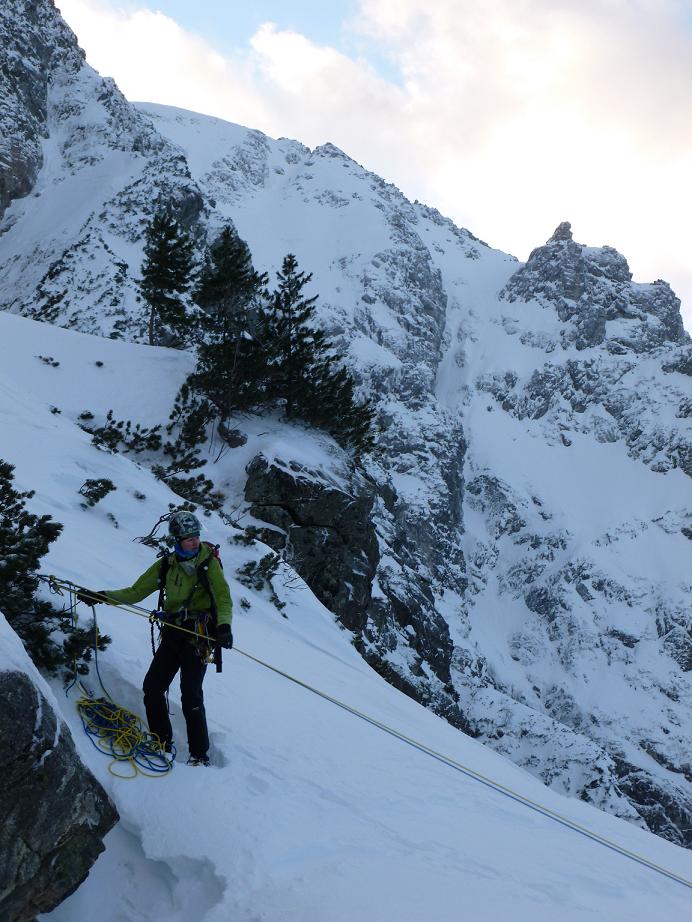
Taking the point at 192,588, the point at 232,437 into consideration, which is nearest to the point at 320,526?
the point at 232,437

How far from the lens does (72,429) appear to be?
16828 millimetres

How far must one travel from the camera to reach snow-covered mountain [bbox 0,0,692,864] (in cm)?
→ 3894

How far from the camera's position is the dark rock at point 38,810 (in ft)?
11.2

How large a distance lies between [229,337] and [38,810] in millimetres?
23280

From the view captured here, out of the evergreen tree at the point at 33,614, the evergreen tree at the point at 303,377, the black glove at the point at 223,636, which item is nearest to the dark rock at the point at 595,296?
the evergreen tree at the point at 303,377

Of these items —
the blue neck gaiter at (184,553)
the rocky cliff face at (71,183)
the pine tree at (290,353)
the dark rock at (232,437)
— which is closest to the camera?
the blue neck gaiter at (184,553)

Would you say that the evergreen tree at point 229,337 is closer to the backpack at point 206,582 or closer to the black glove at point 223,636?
the backpack at point 206,582

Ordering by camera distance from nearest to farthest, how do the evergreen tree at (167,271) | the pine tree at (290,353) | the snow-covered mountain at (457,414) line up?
the pine tree at (290,353) < the evergreen tree at (167,271) < the snow-covered mountain at (457,414)

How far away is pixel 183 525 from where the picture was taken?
566cm

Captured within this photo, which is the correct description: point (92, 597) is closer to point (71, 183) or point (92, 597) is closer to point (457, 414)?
point (71, 183)

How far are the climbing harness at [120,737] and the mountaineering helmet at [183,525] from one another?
121 cm

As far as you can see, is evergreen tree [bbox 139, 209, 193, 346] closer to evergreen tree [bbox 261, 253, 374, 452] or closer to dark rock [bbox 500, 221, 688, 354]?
evergreen tree [bbox 261, 253, 374, 452]

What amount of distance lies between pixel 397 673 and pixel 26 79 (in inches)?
2101

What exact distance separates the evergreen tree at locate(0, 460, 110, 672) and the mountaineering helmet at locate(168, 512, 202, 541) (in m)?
1.29
